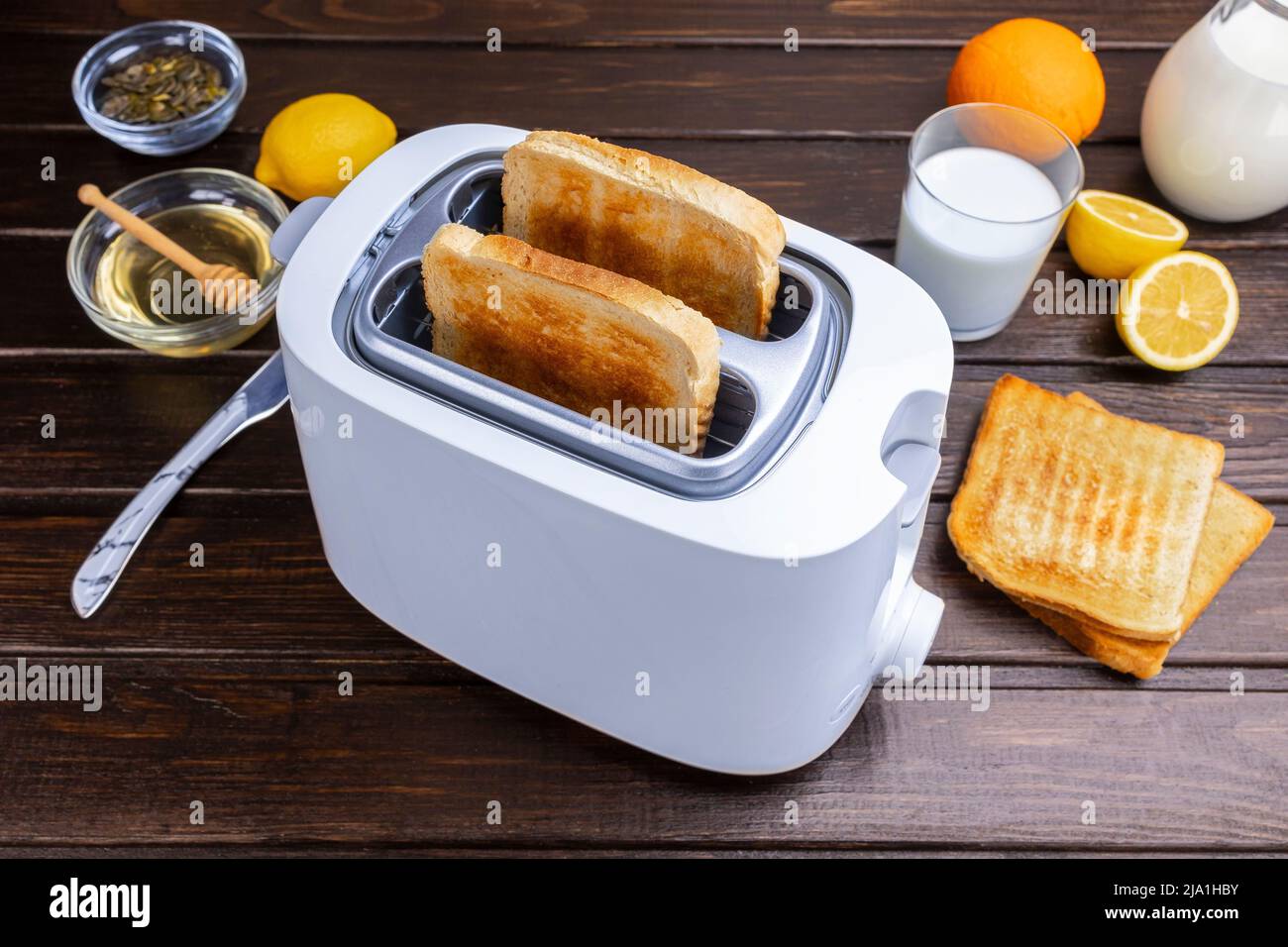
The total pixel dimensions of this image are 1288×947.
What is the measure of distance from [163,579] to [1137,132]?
118 centimetres

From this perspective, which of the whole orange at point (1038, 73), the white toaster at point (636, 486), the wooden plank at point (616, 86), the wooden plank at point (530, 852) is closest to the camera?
the white toaster at point (636, 486)

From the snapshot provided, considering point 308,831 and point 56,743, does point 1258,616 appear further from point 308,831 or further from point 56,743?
point 56,743

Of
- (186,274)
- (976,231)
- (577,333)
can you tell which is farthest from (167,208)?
(976,231)

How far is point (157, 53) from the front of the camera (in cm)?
143

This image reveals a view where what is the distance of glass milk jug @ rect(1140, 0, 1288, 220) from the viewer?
122 centimetres

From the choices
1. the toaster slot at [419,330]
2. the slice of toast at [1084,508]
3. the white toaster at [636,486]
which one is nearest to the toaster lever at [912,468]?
A: the white toaster at [636,486]

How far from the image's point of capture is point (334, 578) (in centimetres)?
114

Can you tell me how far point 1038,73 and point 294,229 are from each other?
82cm

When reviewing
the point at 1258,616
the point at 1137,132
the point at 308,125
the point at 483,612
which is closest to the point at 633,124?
the point at 308,125

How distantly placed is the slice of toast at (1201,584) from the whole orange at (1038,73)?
44 cm

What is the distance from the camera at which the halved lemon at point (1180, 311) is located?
1.24 meters

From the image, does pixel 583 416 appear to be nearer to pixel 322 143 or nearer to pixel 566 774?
pixel 566 774

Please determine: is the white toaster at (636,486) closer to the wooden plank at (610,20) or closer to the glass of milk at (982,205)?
the glass of milk at (982,205)

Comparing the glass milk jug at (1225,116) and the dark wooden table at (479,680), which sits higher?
the glass milk jug at (1225,116)
